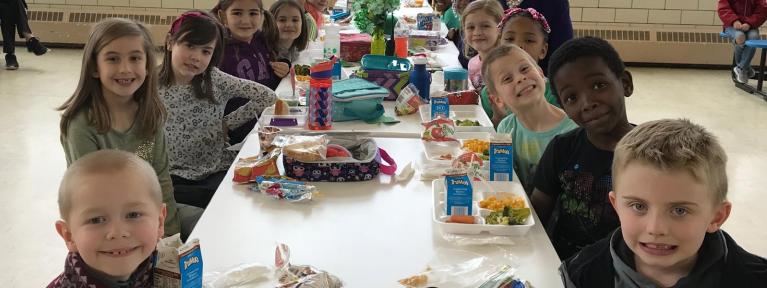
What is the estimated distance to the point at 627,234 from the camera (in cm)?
176

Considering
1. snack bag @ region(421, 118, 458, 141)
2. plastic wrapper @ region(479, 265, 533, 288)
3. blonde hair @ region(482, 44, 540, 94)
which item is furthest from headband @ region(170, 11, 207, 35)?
plastic wrapper @ region(479, 265, 533, 288)

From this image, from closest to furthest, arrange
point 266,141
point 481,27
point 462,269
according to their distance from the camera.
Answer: point 462,269
point 266,141
point 481,27

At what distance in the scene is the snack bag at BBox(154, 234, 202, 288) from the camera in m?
1.78

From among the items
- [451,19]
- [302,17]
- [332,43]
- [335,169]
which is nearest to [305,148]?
[335,169]

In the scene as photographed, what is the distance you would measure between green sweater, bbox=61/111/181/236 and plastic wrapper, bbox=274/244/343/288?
0.98 metres

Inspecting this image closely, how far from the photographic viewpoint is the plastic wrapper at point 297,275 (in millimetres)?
1903

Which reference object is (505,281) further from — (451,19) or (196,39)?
(451,19)

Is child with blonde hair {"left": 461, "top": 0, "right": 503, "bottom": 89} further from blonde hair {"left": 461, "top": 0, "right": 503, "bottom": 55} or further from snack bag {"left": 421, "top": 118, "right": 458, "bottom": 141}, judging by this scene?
snack bag {"left": 421, "top": 118, "right": 458, "bottom": 141}

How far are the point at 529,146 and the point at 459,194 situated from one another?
0.71m

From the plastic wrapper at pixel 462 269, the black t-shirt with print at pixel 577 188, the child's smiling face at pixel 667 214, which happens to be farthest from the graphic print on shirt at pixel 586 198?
the child's smiling face at pixel 667 214

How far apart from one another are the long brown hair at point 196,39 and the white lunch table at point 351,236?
875 mm

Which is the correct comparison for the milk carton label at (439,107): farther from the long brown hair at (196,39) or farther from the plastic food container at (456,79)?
the long brown hair at (196,39)

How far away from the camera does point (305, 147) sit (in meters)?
2.72

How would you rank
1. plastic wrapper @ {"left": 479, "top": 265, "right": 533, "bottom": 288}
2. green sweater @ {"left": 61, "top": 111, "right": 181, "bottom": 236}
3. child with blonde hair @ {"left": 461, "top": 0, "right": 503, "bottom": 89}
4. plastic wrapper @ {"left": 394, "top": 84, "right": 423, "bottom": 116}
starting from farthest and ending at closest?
child with blonde hair @ {"left": 461, "top": 0, "right": 503, "bottom": 89}
plastic wrapper @ {"left": 394, "top": 84, "right": 423, "bottom": 116}
green sweater @ {"left": 61, "top": 111, "right": 181, "bottom": 236}
plastic wrapper @ {"left": 479, "top": 265, "right": 533, "bottom": 288}
